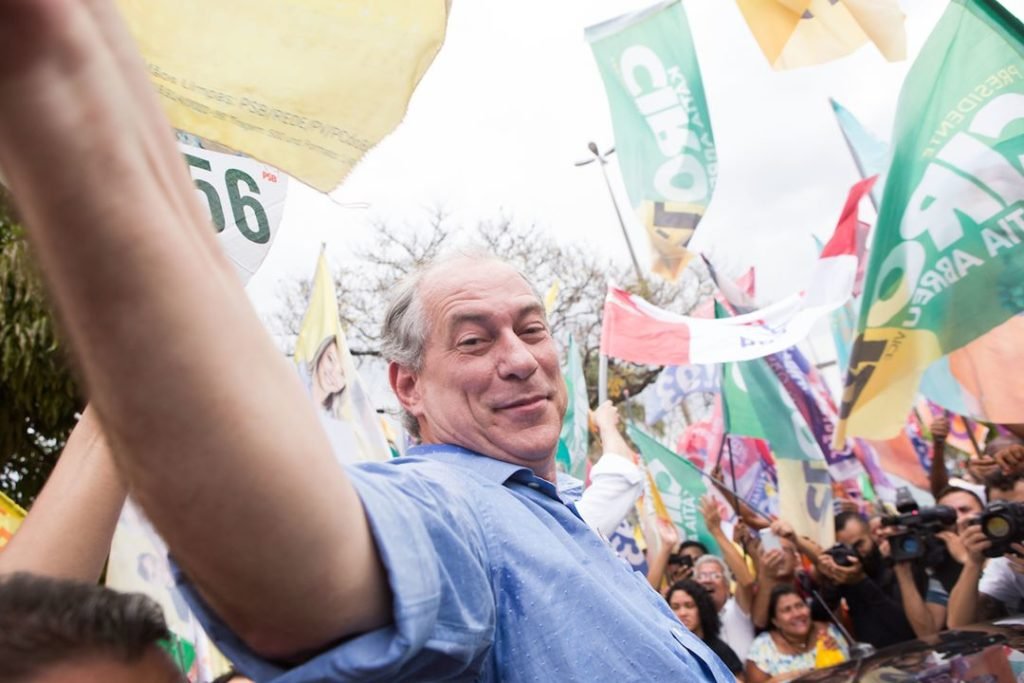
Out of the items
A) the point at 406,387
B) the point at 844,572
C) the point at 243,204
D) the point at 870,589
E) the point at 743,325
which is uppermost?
the point at 243,204

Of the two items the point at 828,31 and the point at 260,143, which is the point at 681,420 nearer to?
the point at 828,31

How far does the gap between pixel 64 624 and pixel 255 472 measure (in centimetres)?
65

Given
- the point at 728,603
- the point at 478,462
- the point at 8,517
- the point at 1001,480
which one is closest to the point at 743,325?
the point at 728,603

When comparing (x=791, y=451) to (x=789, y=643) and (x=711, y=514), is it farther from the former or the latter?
(x=789, y=643)

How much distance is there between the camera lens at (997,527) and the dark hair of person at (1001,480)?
0.83 meters

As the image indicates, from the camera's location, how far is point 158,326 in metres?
0.47

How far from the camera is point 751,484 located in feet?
32.0

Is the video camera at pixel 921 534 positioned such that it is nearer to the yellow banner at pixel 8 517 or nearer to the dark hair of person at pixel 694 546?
the dark hair of person at pixel 694 546

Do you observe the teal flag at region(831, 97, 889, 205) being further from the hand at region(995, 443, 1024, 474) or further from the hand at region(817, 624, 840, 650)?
the hand at region(817, 624, 840, 650)

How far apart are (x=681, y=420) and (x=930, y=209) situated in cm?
1845

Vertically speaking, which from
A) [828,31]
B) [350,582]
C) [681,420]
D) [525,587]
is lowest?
[681,420]

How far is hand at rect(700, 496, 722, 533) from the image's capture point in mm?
6773

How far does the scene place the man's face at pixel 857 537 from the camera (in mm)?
5805

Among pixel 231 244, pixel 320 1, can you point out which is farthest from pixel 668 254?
pixel 320 1
